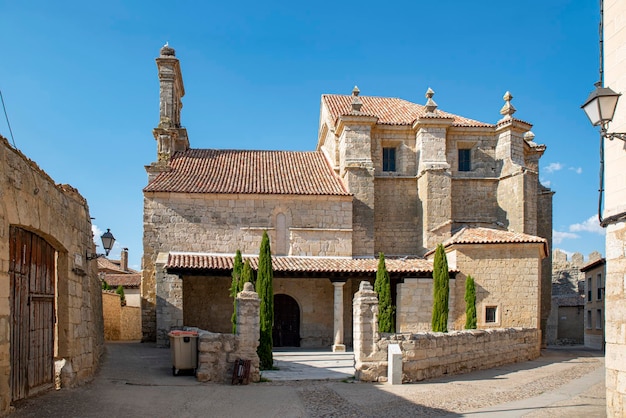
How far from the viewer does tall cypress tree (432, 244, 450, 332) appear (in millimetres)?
17422

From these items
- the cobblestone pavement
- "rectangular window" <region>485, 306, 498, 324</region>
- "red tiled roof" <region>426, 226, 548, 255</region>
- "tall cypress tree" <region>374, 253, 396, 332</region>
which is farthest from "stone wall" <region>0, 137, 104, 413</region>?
"rectangular window" <region>485, 306, 498, 324</region>

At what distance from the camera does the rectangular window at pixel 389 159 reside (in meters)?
24.1

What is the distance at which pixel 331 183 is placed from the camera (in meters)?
22.7

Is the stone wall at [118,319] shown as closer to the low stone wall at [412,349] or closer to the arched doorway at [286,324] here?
the arched doorway at [286,324]

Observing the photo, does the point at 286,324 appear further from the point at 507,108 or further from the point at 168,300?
the point at 507,108

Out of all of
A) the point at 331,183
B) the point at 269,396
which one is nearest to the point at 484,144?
the point at 331,183

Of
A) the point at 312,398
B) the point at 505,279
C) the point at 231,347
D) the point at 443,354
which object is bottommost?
the point at 312,398

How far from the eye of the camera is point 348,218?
21703 millimetres

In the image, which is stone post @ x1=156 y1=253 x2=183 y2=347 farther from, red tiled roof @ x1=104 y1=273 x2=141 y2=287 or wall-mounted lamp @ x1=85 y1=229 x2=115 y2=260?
red tiled roof @ x1=104 y1=273 x2=141 y2=287

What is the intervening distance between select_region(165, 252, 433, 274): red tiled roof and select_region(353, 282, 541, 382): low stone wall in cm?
583

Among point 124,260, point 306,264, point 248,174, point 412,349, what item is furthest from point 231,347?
point 124,260

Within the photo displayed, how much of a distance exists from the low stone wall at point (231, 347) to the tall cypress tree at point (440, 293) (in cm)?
784

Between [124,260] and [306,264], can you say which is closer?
[306,264]

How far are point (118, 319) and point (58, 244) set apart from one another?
1648 centimetres
